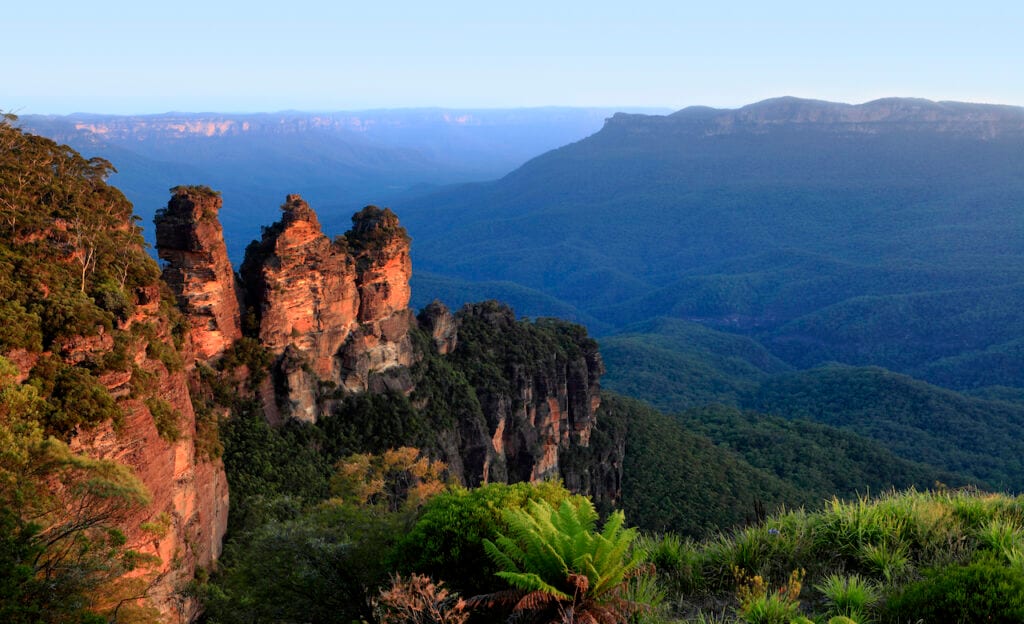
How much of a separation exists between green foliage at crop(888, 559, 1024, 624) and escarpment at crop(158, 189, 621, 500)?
2970cm

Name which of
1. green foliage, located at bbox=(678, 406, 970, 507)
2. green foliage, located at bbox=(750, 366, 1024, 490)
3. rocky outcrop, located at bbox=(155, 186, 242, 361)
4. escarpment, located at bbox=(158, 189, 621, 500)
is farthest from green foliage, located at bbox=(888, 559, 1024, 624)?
green foliage, located at bbox=(750, 366, 1024, 490)

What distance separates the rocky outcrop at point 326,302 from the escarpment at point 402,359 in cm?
6

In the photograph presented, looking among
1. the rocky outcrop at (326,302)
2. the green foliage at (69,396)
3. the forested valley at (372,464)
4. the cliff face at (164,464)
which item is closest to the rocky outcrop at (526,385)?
the forested valley at (372,464)

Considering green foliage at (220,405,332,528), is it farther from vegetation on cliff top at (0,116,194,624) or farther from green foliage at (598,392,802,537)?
green foliage at (598,392,802,537)

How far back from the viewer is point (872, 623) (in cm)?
1032

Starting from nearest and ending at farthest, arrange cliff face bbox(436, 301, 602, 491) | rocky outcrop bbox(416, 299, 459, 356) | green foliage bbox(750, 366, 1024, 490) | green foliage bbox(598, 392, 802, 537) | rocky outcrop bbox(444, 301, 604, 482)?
1. rocky outcrop bbox(416, 299, 459, 356)
2. cliff face bbox(436, 301, 602, 491)
3. rocky outcrop bbox(444, 301, 604, 482)
4. green foliage bbox(598, 392, 802, 537)
5. green foliage bbox(750, 366, 1024, 490)

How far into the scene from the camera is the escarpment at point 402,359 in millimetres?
35562

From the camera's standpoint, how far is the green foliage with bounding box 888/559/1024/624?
9.42 meters

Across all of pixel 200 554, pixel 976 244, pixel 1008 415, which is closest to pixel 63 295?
pixel 200 554

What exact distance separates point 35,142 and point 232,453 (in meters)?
15.1

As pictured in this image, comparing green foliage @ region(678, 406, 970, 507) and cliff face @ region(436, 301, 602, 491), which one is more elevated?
cliff face @ region(436, 301, 602, 491)

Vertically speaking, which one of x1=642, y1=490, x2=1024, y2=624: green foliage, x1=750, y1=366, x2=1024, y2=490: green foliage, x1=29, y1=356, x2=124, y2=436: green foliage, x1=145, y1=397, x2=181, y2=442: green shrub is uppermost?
x1=29, y1=356, x2=124, y2=436: green foliage

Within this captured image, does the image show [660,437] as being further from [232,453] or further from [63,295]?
[63,295]

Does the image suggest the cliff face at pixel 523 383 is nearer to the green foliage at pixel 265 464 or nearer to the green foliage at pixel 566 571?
the green foliage at pixel 265 464
